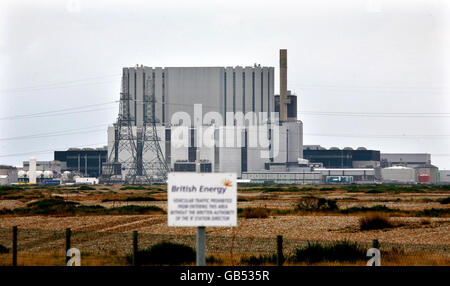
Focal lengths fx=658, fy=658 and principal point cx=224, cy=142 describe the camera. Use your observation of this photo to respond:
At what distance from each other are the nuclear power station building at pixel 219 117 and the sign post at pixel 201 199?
121m

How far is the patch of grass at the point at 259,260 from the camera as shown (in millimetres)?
14987

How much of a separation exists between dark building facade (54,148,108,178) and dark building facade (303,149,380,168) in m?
49.4

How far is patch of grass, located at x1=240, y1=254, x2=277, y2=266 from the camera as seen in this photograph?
49.2ft

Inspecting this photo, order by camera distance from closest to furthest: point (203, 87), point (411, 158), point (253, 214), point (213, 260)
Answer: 1. point (213, 260)
2. point (253, 214)
3. point (203, 87)
4. point (411, 158)

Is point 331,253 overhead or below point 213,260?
overhead

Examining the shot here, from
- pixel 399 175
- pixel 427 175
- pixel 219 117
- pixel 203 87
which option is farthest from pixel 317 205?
pixel 427 175

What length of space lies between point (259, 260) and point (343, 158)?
145m

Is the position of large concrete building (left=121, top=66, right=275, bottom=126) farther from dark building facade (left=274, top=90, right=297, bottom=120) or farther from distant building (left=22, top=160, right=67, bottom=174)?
distant building (left=22, top=160, right=67, bottom=174)

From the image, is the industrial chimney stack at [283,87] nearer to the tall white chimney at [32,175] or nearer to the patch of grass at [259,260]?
the tall white chimney at [32,175]

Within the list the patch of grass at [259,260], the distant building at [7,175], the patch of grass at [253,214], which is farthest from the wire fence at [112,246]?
the distant building at [7,175]

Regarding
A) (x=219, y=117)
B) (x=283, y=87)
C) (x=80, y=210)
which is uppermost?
(x=283, y=87)

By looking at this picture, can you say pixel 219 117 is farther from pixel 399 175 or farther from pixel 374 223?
pixel 374 223

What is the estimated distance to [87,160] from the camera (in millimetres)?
147625

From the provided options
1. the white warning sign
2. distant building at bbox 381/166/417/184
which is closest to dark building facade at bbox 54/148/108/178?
distant building at bbox 381/166/417/184
